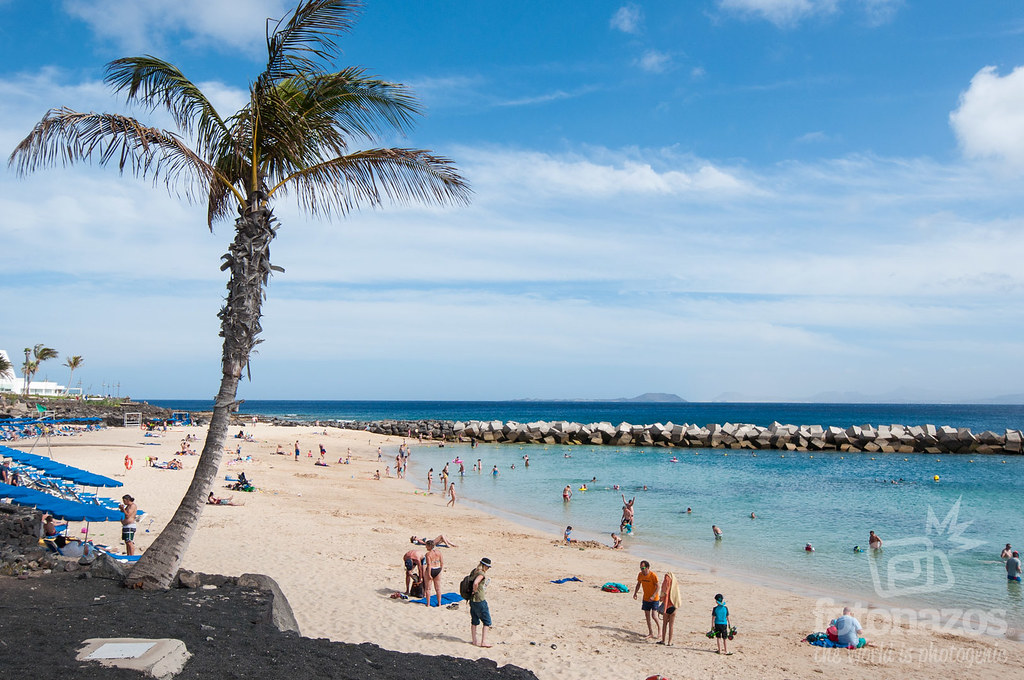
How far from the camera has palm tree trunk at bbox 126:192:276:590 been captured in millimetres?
7941

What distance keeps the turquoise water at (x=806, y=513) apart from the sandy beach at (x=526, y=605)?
2.16 meters

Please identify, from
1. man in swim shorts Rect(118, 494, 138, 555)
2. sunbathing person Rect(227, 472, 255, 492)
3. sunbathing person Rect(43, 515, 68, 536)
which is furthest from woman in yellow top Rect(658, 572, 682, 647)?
→ sunbathing person Rect(227, 472, 255, 492)

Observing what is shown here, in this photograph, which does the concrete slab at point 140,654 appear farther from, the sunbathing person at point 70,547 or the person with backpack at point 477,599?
the sunbathing person at point 70,547

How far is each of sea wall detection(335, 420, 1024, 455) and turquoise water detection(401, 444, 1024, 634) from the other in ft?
15.1

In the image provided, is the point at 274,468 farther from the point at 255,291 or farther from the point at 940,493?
the point at 940,493

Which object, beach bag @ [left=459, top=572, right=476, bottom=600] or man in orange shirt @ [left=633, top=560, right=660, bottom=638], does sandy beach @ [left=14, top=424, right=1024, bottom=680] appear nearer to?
man in orange shirt @ [left=633, top=560, right=660, bottom=638]

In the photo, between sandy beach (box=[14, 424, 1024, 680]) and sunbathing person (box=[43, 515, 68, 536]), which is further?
sunbathing person (box=[43, 515, 68, 536])

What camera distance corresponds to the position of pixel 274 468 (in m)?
32.4

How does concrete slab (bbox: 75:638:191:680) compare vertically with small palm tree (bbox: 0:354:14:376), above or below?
below

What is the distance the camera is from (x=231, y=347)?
26.3ft

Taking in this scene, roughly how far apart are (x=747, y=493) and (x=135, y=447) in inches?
1286

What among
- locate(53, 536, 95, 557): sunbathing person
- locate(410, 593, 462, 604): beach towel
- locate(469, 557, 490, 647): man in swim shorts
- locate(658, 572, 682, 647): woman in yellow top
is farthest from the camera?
locate(410, 593, 462, 604): beach towel

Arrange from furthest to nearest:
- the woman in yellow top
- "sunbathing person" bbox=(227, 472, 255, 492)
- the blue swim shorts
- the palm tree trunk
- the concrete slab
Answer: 1. "sunbathing person" bbox=(227, 472, 255, 492)
2. the woman in yellow top
3. the blue swim shorts
4. the palm tree trunk
5. the concrete slab

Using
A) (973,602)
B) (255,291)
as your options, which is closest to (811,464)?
(973,602)
